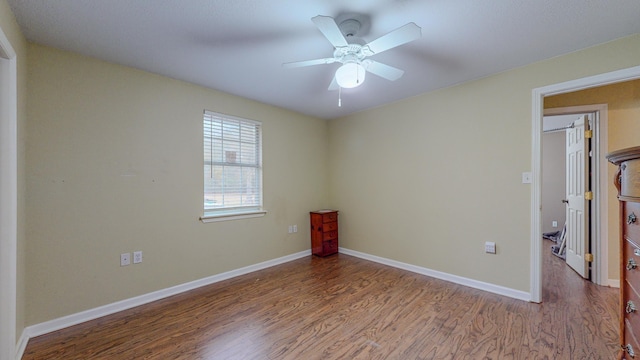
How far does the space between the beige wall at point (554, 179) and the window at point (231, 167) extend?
5.86 meters

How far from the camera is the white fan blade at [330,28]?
144cm

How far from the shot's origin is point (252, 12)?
1715 mm

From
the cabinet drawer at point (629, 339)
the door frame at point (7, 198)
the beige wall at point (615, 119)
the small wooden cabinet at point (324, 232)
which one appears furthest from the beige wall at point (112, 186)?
the beige wall at point (615, 119)

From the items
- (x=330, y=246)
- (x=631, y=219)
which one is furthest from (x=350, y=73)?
(x=330, y=246)

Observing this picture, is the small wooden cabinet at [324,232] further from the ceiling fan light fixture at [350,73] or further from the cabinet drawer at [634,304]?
the cabinet drawer at [634,304]

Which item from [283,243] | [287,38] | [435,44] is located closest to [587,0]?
[435,44]

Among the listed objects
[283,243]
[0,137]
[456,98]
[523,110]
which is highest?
[456,98]

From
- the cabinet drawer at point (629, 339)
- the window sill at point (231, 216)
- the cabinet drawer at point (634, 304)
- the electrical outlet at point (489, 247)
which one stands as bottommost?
the cabinet drawer at point (629, 339)

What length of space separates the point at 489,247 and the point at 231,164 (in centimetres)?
315

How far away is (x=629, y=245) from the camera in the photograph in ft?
4.15

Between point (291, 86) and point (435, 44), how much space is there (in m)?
1.54

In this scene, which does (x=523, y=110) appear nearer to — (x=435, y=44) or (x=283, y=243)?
(x=435, y=44)

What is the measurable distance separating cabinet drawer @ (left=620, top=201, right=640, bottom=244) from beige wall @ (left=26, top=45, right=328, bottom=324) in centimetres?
329

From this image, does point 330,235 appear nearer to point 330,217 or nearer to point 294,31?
point 330,217
